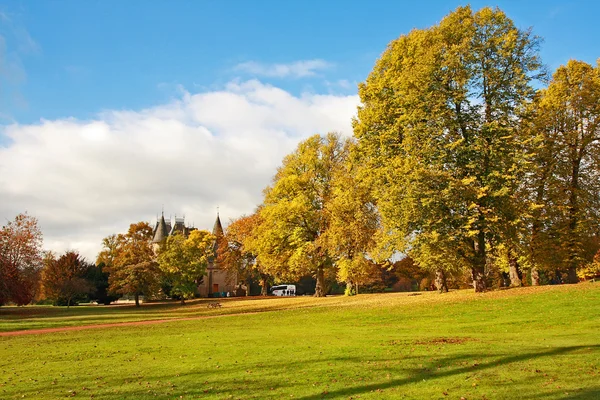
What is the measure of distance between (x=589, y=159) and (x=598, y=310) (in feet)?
45.9

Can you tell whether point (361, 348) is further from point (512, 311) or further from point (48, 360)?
point (512, 311)

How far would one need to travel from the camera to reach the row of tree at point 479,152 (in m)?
27.2

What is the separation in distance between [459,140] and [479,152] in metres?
1.73

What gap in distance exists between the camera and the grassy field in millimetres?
9531

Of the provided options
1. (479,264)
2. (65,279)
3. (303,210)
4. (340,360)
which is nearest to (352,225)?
(303,210)

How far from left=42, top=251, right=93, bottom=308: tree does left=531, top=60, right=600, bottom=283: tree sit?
55.2m

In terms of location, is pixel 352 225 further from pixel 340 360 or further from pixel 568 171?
pixel 340 360

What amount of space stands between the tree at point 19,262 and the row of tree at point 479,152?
114 feet

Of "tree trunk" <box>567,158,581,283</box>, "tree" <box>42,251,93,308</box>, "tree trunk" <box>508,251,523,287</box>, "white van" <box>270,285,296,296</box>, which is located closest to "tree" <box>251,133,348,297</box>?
"tree trunk" <box>508,251,523,287</box>

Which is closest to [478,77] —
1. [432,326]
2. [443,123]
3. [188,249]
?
→ [443,123]

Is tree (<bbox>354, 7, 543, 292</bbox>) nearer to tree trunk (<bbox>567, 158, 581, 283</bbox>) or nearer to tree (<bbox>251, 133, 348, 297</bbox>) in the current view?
tree trunk (<bbox>567, 158, 581, 283</bbox>)

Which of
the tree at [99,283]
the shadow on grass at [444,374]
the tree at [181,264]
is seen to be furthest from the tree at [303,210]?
the tree at [99,283]

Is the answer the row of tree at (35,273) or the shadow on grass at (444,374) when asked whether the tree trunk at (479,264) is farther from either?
the row of tree at (35,273)

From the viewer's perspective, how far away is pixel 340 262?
135ft
